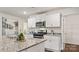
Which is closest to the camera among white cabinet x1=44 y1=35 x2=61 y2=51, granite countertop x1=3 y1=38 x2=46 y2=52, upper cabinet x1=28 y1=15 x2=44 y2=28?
granite countertop x1=3 y1=38 x2=46 y2=52

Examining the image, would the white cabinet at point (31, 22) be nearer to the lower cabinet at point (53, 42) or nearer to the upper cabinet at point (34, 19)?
the upper cabinet at point (34, 19)

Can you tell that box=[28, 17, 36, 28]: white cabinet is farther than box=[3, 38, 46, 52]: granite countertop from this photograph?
Yes

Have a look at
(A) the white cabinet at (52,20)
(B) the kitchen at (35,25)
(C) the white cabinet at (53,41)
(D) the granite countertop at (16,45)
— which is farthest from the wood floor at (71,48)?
(D) the granite countertop at (16,45)

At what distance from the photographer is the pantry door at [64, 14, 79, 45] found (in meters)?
1.03

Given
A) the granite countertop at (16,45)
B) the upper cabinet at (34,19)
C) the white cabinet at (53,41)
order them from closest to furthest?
the granite countertop at (16,45)
the upper cabinet at (34,19)
the white cabinet at (53,41)

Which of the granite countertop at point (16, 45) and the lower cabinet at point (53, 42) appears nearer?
the granite countertop at point (16, 45)

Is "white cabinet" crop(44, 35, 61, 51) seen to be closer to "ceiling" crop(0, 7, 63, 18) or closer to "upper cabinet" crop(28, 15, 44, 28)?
"upper cabinet" crop(28, 15, 44, 28)

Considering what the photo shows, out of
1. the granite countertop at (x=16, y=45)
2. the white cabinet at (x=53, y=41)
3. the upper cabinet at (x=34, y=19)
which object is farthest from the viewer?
the white cabinet at (x=53, y=41)

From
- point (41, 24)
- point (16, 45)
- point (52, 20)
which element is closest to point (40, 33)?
point (41, 24)

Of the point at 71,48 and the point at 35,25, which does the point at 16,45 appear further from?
the point at 71,48

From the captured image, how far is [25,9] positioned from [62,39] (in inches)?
24.8

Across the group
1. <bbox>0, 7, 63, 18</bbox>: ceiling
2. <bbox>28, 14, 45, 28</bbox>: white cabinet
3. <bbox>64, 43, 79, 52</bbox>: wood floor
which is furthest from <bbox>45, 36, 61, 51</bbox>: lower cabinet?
<bbox>0, 7, 63, 18</bbox>: ceiling

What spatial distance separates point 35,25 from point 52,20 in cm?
26

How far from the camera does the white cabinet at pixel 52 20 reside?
1.15 metres
